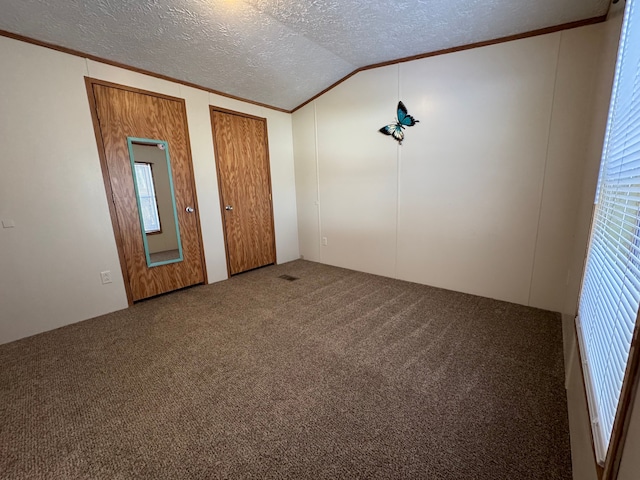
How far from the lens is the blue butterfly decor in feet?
10.3

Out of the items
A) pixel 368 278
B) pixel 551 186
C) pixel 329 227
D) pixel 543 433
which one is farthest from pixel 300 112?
pixel 543 433

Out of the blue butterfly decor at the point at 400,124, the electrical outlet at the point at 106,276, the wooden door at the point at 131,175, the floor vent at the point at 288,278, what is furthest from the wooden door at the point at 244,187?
the blue butterfly decor at the point at 400,124

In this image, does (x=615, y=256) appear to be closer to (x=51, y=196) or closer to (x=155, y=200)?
(x=155, y=200)

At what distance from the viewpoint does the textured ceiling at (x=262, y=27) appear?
206 centimetres

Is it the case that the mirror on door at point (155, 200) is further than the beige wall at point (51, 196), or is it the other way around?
the mirror on door at point (155, 200)

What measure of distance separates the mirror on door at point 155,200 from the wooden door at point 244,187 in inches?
26.0

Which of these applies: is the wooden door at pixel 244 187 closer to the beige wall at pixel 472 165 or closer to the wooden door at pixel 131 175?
the wooden door at pixel 131 175

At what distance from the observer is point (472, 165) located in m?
2.81

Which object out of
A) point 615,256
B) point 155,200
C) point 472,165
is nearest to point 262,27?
point 155,200

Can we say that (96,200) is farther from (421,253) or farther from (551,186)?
(551,186)

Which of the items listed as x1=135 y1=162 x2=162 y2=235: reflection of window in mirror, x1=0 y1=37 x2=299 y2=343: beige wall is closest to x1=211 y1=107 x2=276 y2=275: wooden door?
x1=135 y1=162 x2=162 y2=235: reflection of window in mirror

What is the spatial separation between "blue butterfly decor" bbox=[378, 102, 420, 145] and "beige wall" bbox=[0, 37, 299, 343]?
270 centimetres

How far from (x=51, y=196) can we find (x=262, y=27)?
8.24 ft

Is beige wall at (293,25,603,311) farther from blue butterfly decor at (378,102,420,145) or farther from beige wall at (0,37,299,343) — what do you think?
beige wall at (0,37,299,343)
